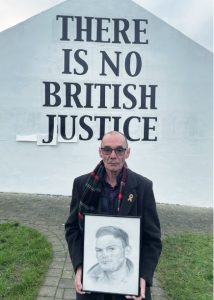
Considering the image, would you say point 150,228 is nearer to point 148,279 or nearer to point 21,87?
point 148,279

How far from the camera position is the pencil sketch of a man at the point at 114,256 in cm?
245

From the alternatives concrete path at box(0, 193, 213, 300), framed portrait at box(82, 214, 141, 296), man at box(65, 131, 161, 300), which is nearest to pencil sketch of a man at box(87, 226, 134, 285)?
framed portrait at box(82, 214, 141, 296)

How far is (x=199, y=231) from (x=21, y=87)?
199 inches

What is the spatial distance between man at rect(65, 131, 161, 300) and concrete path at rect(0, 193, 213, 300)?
1.77m

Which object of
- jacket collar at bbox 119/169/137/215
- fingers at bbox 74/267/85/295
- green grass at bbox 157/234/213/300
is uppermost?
jacket collar at bbox 119/169/137/215

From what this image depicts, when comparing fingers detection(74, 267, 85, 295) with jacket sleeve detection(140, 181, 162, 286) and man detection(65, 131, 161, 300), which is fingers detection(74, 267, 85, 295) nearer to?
man detection(65, 131, 161, 300)

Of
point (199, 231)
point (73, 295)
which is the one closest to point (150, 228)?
point (73, 295)

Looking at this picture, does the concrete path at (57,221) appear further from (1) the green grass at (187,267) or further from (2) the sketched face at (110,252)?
(2) the sketched face at (110,252)

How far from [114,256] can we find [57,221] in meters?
4.83

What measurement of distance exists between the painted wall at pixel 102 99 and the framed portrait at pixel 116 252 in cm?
657

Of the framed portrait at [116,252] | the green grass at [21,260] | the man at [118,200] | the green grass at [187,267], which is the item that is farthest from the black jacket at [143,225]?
the green grass at [187,267]

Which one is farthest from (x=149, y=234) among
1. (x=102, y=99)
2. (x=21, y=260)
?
(x=102, y=99)

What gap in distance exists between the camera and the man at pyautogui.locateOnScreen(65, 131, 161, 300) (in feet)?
8.37

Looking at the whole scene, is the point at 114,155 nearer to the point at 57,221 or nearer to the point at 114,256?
the point at 114,256
